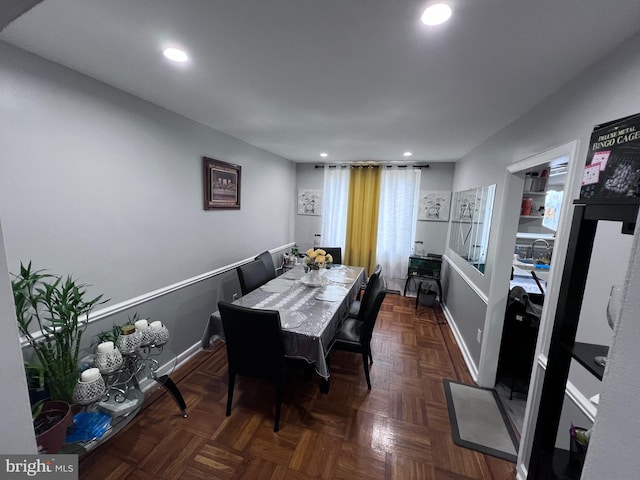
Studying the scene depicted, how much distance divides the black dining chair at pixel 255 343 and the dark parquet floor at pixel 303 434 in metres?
0.19

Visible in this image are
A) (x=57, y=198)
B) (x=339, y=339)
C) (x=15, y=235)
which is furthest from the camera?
(x=339, y=339)

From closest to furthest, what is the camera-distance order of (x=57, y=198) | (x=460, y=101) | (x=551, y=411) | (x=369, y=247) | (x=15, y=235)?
(x=551, y=411) < (x=15, y=235) < (x=57, y=198) < (x=460, y=101) < (x=369, y=247)

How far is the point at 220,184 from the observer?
8.91 ft

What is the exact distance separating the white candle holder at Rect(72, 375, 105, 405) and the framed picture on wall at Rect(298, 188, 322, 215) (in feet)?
12.4

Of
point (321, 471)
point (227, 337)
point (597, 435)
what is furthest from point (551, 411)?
point (227, 337)

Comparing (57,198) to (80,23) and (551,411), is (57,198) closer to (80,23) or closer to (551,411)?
(80,23)

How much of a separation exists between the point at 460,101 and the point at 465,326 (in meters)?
2.25

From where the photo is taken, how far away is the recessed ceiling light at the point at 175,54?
4.02 ft

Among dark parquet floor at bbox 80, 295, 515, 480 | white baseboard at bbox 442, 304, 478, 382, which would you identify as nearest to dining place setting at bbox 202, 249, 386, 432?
dark parquet floor at bbox 80, 295, 515, 480

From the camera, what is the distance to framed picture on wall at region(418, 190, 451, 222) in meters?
4.09

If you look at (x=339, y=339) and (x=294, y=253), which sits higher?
(x=294, y=253)

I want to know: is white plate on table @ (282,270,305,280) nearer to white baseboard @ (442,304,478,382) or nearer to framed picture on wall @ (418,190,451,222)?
white baseboard @ (442,304,478,382)

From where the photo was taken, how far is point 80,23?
107 centimetres

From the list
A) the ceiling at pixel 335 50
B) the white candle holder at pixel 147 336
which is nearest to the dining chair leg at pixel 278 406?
the white candle holder at pixel 147 336
